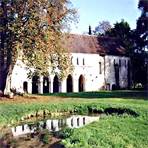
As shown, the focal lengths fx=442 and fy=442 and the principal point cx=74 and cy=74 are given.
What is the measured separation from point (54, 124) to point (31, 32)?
1000cm

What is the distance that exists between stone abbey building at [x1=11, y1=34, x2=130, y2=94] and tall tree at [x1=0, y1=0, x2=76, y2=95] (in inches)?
943

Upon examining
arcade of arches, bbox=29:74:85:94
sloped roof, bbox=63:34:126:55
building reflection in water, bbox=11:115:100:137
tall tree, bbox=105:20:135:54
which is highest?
tall tree, bbox=105:20:135:54

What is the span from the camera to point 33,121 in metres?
29.0

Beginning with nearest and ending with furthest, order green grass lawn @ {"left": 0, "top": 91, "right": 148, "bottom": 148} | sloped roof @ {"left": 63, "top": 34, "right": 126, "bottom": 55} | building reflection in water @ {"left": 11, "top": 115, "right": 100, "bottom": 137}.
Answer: green grass lawn @ {"left": 0, "top": 91, "right": 148, "bottom": 148}
building reflection in water @ {"left": 11, "top": 115, "right": 100, "bottom": 137}
sloped roof @ {"left": 63, "top": 34, "right": 126, "bottom": 55}

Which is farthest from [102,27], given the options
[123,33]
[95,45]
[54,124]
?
[54,124]

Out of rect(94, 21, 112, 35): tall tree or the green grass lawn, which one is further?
rect(94, 21, 112, 35): tall tree

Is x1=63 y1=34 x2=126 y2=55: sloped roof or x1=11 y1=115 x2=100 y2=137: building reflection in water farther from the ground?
x1=63 y1=34 x2=126 y2=55: sloped roof

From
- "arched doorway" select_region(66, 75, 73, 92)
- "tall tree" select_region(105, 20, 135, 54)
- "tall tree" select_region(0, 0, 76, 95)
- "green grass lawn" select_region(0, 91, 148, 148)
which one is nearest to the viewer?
"green grass lawn" select_region(0, 91, 148, 148)

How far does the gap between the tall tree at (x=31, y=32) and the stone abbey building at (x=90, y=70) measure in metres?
24.0

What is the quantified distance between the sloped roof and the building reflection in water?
35420 millimetres

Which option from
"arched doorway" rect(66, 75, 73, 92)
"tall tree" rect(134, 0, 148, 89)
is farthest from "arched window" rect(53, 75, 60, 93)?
"tall tree" rect(134, 0, 148, 89)

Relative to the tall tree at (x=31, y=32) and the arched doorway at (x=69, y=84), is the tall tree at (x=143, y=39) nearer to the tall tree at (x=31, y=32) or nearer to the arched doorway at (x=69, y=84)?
the arched doorway at (x=69, y=84)

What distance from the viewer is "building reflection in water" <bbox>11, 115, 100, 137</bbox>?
2568 centimetres

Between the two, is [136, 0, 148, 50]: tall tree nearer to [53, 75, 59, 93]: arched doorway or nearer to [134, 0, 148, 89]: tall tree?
[134, 0, 148, 89]: tall tree
